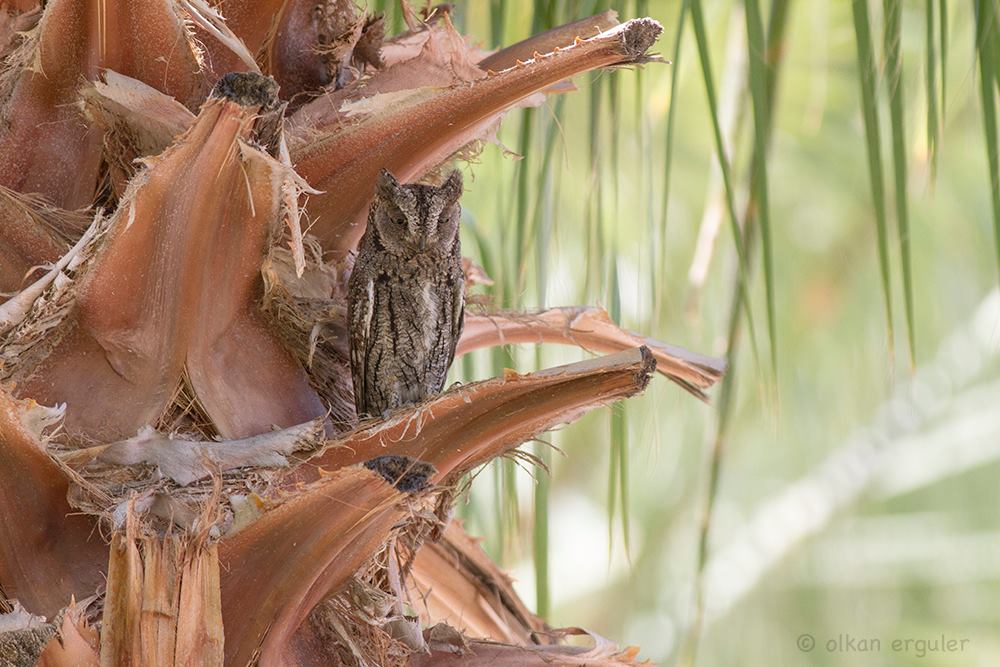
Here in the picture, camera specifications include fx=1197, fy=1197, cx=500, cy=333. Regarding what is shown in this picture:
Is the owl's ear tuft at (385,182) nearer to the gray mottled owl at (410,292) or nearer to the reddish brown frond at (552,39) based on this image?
the gray mottled owl at (410,292)

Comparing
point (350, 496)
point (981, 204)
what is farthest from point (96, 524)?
point (981, 204)

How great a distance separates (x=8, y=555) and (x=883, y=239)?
1.10 m

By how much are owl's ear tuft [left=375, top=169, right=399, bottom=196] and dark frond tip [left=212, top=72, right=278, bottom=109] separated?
36 cm

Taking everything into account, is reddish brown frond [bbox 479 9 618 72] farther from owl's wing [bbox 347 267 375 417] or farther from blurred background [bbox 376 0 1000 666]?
blurred background [bbox 376 0 1000 666]

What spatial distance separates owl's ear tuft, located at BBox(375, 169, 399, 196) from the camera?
1601 mm

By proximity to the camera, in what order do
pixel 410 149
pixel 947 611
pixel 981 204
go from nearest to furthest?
pixel 410 149
pixel 981 204
pixel 947 611

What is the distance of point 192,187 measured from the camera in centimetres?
133

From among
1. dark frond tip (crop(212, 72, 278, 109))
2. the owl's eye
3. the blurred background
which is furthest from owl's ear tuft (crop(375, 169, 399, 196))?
the blurred background

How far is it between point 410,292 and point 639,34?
841 millimetres

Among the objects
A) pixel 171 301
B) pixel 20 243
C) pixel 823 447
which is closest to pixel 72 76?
pixel 20 243

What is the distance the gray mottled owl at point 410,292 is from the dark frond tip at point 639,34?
17.7 inches

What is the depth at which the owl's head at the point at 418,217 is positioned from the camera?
5.92 ft

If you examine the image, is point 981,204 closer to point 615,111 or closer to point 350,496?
point 615,111

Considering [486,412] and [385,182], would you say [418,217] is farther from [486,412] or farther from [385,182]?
[486,412]
